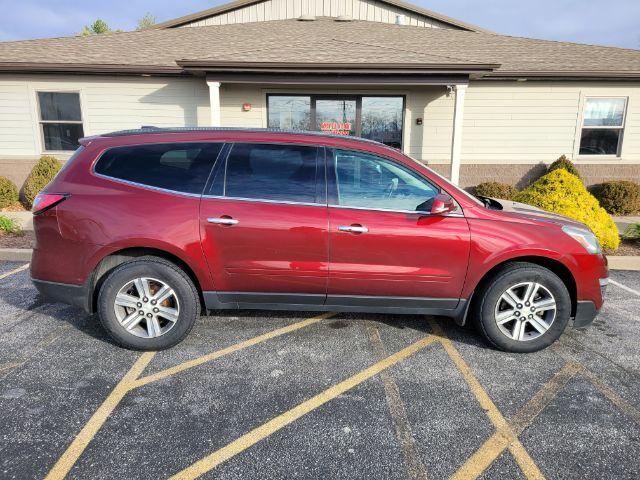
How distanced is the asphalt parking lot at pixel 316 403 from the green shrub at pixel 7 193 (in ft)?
23.7

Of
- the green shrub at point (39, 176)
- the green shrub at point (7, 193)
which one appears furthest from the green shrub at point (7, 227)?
the green shrub at point (7, 193)

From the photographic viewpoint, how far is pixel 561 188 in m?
6.91

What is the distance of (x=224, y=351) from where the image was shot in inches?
141

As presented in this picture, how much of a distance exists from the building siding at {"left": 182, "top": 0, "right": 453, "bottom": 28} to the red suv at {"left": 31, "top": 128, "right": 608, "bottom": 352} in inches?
447

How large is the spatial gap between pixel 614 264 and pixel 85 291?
6.93 metres

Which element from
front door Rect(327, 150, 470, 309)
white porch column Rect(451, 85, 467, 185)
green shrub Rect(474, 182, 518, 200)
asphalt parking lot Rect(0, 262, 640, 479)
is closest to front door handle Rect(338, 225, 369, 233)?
front door Rect(327, 150, 470, 309)

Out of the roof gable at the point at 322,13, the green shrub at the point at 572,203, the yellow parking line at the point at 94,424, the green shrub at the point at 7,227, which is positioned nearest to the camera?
the yellow parking line at the point at 94,424

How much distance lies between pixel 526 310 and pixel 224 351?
8.46ft

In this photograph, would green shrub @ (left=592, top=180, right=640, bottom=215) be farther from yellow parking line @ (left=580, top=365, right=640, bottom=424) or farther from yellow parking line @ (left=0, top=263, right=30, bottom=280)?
yellow parking line @ (left=0, top=263, right=30, bottom=280)

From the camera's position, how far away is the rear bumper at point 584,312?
3.54 meters

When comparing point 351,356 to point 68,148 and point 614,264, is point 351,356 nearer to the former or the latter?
point 614,264

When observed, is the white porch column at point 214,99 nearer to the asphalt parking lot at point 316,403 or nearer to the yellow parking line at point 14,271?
the yellow parking line at point 14,271

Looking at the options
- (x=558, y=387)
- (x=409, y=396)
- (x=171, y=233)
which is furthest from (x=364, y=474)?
(x=171, y=233)

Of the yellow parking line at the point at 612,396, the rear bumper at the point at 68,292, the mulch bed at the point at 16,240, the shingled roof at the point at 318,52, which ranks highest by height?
the shingled roof at the point at 318,52
